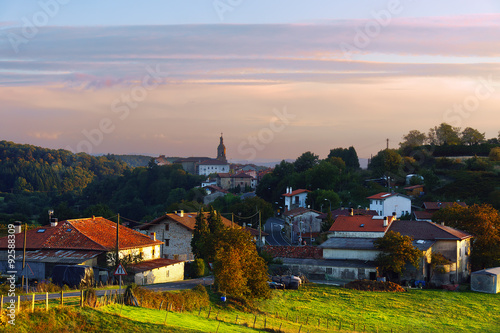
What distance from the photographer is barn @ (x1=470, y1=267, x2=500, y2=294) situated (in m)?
41.9

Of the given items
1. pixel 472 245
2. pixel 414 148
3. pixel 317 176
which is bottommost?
pixel 472 245

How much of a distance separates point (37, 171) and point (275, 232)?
10943cm

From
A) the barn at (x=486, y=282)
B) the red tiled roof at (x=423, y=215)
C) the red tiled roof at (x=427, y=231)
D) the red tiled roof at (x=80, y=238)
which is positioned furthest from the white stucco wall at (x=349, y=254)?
the red tiled roof at (x=423, y=215)

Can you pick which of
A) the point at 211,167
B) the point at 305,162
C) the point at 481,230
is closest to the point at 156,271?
the point at 481,230

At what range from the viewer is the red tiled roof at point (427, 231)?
152ft

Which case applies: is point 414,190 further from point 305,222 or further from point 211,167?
point 211,167

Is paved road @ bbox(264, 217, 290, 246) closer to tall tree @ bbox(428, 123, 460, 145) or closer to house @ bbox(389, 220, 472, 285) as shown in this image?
house @ bbox(389, 220, 472, 285)

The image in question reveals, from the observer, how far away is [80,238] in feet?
122

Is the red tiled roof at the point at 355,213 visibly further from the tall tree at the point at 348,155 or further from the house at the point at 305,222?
the tall tree at the point at 348,155

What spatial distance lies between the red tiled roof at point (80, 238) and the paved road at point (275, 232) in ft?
90.9

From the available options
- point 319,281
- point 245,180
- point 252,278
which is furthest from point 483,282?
point 245,180

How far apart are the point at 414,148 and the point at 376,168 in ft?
61.5

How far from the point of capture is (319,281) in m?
42.7

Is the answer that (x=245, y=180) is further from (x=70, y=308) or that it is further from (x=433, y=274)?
(x=70, y=308)
